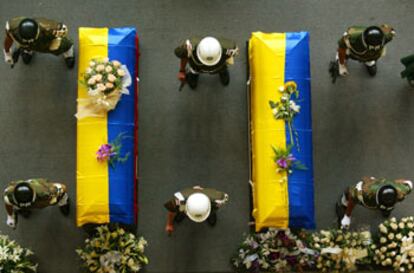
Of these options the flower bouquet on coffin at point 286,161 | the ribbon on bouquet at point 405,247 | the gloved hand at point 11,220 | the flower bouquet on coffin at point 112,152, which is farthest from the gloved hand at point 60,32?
the ribbon on bouquet at point 405,247

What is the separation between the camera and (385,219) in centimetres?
429

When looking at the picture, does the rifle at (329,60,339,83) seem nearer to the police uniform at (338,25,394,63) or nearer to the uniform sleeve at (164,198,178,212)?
the police uniform at (338,25,394,63)

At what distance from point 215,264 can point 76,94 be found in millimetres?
1791

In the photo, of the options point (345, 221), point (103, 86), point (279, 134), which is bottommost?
point (345, 221)

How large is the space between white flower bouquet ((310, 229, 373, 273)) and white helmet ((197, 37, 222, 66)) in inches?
62.8

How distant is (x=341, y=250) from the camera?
4035mm

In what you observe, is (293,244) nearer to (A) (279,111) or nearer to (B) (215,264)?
(B) (215,264)

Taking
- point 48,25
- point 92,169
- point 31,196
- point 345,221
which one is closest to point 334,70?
point 345,221


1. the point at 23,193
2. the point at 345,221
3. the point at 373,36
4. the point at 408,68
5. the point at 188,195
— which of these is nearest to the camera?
the point at 23,193

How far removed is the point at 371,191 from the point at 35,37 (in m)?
2.60

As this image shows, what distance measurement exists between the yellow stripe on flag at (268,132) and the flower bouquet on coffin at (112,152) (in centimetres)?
101

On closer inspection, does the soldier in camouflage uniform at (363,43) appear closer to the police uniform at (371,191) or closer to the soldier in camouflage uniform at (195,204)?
the police uniform at (371,191)

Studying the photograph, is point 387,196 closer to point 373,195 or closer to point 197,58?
point 373,195

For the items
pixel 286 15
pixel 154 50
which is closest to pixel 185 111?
pixel 154 50
